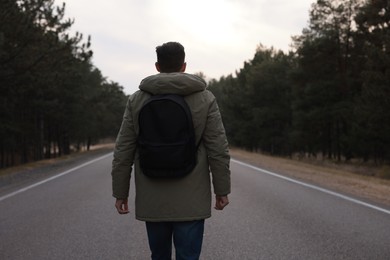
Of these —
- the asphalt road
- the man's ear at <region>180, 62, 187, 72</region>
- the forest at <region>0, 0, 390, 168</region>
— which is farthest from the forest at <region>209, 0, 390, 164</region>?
the man's ear at <region>180, 62, 187, 72</region>

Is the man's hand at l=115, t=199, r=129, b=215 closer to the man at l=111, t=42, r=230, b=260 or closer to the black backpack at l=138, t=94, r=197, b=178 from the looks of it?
the man at l=111, t=42, r=230, b=260

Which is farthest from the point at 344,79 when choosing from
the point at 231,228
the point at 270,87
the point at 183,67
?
the point at 183,67

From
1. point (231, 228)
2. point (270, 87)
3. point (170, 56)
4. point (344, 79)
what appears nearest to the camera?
point (170, 56)

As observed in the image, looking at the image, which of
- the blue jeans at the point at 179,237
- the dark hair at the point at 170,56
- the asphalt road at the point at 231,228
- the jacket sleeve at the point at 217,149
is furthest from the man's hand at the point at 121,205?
the asphalt road at the point at 231,228

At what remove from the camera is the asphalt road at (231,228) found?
19.4ft

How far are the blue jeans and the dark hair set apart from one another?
1.00 meters

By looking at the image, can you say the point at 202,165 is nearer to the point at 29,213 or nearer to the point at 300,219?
the point at 300,219

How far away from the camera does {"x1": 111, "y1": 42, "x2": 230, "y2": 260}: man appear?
317 centimetres

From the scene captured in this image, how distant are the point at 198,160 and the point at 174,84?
1.64 feet

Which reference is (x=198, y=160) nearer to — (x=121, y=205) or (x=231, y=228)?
(x=121, y=205)

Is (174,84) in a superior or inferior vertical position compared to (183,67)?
inferior

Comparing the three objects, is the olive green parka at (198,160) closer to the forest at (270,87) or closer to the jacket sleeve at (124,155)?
the jacket sleeve at (124,155)

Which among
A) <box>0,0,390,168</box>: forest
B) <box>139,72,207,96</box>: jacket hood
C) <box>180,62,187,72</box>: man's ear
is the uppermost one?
<box>0,0,390,168</box>: forest

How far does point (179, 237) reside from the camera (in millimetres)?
3209
